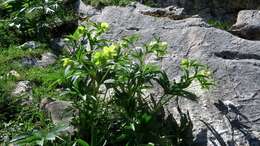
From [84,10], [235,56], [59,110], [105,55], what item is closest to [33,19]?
[84,10]

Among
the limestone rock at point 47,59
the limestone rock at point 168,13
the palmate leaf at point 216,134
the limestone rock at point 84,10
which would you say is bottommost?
the limestone rock at point 47,59

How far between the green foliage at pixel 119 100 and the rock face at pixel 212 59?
294 millimetres

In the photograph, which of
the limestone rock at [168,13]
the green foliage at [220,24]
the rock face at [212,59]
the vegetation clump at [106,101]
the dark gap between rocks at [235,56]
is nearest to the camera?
the vegetation clump at [106,101]

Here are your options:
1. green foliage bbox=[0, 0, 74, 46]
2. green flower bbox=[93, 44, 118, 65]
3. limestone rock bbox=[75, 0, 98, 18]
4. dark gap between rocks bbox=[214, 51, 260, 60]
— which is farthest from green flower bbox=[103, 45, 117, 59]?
limestone rock bbox=[75, 0, 98, 18]

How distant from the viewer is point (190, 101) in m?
5.48

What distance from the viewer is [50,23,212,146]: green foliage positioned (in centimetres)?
462

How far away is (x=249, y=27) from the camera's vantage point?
730cm

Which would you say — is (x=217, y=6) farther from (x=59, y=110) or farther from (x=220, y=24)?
(x=59, y=110)

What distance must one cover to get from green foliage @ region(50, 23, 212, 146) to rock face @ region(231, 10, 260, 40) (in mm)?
2226

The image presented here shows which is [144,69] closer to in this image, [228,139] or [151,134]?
[151,134]

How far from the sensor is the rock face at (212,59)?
5.30m

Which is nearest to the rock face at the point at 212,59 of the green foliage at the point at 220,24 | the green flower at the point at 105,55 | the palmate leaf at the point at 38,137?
the green foliage at the point at 220,24

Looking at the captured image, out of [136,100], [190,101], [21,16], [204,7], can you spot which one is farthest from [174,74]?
[204,7]

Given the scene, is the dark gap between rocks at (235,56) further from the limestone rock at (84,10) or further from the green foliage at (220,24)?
the limestone rock at (84,10)
